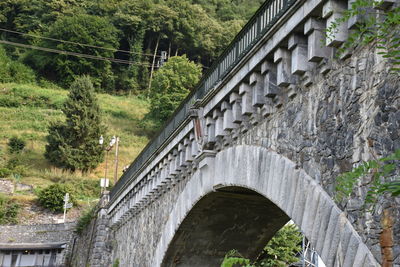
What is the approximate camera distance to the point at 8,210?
39969 millimetres

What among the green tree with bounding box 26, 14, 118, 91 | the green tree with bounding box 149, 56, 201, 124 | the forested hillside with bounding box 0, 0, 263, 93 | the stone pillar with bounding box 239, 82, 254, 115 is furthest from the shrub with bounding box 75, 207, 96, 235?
the green tree with bounding box 26, 14, 118, 91

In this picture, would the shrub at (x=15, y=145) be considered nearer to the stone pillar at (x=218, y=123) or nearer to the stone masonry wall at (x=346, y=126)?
the stone pillar at (x=218, y=123)

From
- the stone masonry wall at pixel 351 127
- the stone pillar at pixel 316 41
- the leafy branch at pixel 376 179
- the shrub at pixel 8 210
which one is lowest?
the leafy branch at pixel 376 179

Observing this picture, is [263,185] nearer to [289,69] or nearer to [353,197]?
[289,69]

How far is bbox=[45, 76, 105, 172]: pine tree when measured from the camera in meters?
47.7

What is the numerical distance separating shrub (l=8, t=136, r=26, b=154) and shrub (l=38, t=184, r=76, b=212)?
10050mm

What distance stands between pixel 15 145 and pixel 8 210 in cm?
1143

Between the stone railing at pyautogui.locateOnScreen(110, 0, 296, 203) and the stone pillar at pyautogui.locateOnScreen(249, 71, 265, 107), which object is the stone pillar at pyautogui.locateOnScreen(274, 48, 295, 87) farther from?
the stone pillar at pyautogui.locateOnScreen(249, 71, 265, 107)

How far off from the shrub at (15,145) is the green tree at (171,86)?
540 inches

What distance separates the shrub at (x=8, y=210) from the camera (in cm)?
3907

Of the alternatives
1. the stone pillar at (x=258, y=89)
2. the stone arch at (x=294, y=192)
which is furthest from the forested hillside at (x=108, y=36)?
the stone pillar at (x=258, y=89)

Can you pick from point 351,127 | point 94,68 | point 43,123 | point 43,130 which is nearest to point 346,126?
point 351,127

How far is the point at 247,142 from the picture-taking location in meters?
8.55

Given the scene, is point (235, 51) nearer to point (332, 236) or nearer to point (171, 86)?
point (332, 236)
